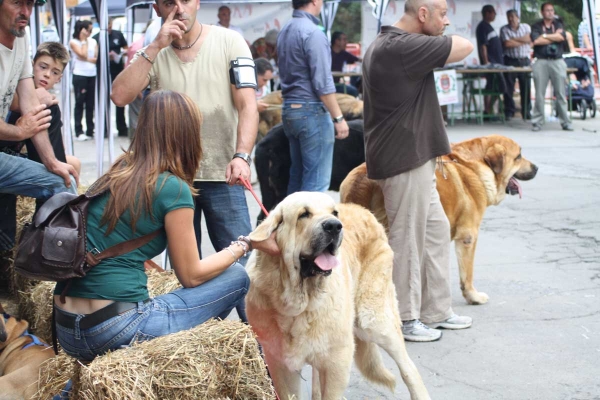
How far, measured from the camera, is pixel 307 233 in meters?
3.49

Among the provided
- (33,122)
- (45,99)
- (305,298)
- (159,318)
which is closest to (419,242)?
(305,298)

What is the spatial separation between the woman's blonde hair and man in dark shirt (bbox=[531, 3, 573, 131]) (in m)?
13.5

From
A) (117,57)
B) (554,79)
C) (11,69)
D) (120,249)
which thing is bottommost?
(120,249)

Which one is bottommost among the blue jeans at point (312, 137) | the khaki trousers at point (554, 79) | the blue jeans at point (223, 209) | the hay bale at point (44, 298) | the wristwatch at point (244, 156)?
the hay bale at point (44, 298)

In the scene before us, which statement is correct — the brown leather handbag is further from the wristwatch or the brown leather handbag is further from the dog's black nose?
the wristwatch

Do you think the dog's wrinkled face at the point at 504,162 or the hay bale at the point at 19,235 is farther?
the dog's wrinkled face at the point at 504,162

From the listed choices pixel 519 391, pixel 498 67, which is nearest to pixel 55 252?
pixel 519 391

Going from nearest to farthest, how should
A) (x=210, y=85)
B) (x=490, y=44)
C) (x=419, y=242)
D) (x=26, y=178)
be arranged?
1. (x=210, y=85)
2. (x=26, y=178)
3. (x=419, y=242)
4. (x=490, y=44)

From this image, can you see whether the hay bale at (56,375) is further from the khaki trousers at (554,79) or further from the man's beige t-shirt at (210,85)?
the khaki trousers at (554,79)

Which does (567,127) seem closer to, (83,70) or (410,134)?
(83,70)

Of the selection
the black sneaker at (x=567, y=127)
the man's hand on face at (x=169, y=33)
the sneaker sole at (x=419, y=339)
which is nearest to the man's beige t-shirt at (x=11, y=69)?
the man's hand on face at (x=169, y=33)

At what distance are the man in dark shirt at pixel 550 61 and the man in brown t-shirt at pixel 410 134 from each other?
11.4 metres

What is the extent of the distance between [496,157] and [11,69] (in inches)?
137

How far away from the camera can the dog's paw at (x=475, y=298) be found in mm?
5820
